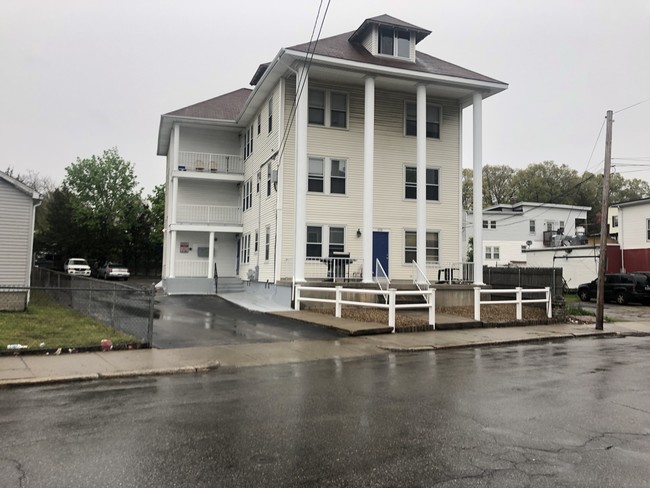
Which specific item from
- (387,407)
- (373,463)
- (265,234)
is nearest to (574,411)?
(387,407)

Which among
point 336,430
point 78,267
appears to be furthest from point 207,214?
point 336,430

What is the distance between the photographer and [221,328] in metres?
14.4

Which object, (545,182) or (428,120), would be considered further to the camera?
(545,182)

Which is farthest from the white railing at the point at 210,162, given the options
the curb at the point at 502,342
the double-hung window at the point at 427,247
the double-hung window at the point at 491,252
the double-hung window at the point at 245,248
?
the double-hung window at the point at 491,252

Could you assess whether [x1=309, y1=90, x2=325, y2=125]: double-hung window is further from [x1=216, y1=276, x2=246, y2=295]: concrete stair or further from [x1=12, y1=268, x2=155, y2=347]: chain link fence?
[x1=12, y1=268, x2=155, y2=347]: chain link fence

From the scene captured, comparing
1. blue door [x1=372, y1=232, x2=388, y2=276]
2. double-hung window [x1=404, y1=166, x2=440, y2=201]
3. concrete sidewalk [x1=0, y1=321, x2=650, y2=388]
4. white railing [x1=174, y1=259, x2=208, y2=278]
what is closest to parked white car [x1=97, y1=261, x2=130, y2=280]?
white railing [x1=174, y1=259, x2=208, y2=278]

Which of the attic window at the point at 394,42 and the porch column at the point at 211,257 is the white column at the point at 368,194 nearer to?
the attic window at the point at 394,42

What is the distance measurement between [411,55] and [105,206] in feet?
120

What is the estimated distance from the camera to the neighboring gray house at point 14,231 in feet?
55.5

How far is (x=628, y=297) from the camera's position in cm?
2891

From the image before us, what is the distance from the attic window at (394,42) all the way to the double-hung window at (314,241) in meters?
8.56

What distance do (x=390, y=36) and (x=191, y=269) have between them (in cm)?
1606

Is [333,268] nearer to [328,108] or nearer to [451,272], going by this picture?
[451,272]

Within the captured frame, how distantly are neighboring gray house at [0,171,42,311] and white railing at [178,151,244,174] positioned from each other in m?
11.8
